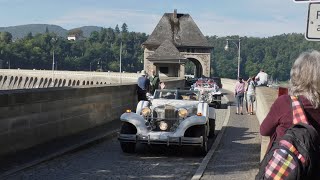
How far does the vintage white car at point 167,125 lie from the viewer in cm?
1115

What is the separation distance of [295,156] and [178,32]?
93773 millimetres

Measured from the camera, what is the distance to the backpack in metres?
3.29

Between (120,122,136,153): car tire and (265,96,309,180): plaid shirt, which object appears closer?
(265,96,309,180): plaid shirt

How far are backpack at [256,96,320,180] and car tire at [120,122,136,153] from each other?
26.6ft

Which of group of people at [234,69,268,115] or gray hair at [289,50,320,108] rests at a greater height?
gray hair at [289,50,320,108]

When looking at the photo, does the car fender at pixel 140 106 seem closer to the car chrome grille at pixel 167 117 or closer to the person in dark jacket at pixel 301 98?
the car chrome grille at pixel 167 117

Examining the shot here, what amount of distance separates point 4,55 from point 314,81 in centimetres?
17424

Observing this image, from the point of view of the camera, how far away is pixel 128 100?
66.7 ft

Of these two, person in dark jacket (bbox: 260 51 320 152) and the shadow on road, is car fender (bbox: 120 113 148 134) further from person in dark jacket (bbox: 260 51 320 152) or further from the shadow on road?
person in dark jacket (bbox: 260 51 320 152)

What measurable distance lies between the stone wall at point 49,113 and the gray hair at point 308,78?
278 inches

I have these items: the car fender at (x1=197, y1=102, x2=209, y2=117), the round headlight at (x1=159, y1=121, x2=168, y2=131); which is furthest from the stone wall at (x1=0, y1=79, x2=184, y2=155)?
the car fender at (x1=197, y1=102, x2=209, y2=117)

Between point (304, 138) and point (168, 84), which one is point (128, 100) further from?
point (304, 138)

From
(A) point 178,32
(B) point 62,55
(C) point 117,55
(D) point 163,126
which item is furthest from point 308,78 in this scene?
(C) point 117,55

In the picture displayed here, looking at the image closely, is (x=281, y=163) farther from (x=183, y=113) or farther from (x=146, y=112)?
(x=146, y=112)
